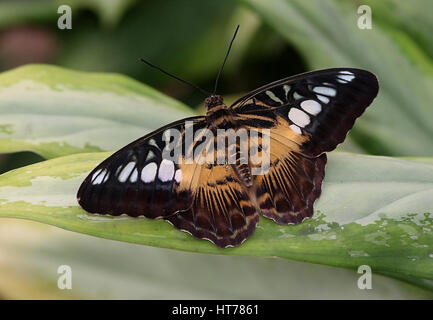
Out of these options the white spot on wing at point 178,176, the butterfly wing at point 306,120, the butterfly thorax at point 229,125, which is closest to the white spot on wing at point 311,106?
the butterfly wing at point 306,120

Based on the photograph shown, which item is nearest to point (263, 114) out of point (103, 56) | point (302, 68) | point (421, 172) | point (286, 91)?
point (286, 91)

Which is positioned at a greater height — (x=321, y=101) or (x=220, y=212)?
(x=321, y=101)

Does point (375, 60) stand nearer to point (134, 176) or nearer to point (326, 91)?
point (326, 91)

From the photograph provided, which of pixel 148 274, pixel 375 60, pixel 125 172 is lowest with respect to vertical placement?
pixel 148 274

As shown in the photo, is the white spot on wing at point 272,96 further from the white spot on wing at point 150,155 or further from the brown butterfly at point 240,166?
the white spot on wing at point 150,155

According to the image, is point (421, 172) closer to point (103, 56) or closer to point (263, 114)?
point (263, 114)

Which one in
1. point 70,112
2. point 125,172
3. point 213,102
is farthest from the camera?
point 70,112

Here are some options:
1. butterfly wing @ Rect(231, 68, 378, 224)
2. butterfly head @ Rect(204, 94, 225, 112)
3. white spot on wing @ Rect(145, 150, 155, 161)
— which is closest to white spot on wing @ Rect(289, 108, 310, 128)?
butterfly wing @ Rect(231, 68, 378, 224)

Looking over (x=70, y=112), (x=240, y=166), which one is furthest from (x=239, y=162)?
(x=70, y=112)
